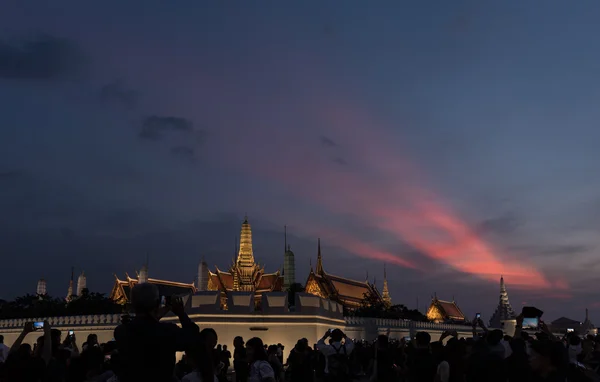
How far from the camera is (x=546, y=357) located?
5441 millimetres

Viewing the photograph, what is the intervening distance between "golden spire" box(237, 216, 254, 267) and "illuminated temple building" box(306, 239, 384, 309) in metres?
6.79

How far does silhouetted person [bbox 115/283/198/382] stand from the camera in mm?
3898

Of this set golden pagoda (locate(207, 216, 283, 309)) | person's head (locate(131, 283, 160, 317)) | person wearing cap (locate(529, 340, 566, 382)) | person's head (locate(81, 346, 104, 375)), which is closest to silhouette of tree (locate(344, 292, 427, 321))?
golden pagoda (locate(207, 216, 283, 309))

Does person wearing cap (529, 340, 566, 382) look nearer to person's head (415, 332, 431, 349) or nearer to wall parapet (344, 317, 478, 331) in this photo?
person's head (415, 332, 431, 349)

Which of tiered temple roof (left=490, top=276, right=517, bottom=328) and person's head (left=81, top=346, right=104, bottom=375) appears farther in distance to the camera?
tiered temple roof (left=490, top=276, right=517, bottom=328)

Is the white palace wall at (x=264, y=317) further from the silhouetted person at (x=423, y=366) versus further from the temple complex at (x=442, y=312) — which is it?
the temple complex at (x=442, y=312)

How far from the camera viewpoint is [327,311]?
4272 cm

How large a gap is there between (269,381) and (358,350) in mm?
6721

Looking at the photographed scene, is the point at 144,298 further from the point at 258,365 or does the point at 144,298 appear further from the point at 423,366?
the point at 423,366

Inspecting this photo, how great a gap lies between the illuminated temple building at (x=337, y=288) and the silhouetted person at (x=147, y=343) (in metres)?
67.4

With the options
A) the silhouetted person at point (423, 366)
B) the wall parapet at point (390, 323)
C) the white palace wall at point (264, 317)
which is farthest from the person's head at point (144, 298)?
the wall parapet at point (390, 323)

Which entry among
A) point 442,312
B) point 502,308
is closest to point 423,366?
point 442,312

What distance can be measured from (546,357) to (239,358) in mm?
4993

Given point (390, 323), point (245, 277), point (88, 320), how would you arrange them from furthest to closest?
point (245, 277), point (390, 323), point (88, 320)
